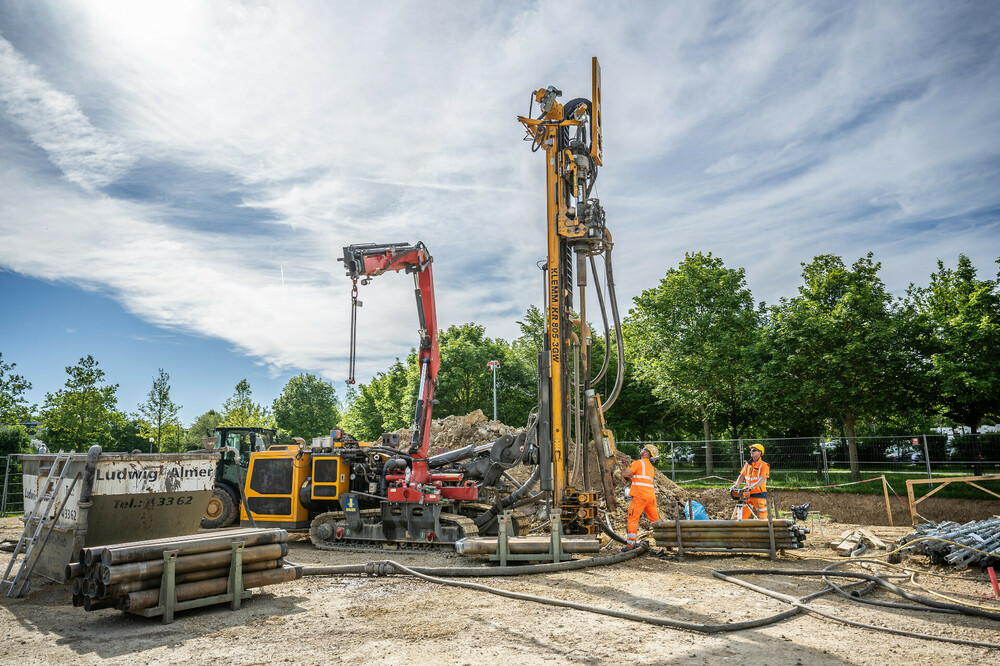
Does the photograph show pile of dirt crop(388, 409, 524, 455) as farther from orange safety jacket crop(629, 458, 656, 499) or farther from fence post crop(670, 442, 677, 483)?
orange safety jacket crop(629, 458, 656, 499)

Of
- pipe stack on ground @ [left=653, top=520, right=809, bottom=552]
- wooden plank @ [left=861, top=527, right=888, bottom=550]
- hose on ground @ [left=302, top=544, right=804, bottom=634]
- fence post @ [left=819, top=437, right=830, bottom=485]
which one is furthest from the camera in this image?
fence post @ [left=819, top=437, right=830, bottom=485]

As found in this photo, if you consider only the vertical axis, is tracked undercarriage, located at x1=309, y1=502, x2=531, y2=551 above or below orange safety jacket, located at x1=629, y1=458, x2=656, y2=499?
below

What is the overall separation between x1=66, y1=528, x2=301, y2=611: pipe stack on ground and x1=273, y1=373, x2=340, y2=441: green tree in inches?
2066

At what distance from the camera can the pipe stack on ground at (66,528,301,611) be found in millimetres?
5965

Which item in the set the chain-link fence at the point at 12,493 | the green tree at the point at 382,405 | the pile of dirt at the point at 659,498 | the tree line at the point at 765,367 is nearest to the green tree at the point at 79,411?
the tree line at the point at 765,367

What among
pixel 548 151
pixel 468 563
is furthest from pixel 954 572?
pixel 548 151

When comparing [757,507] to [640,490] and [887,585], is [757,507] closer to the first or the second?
[640,490]

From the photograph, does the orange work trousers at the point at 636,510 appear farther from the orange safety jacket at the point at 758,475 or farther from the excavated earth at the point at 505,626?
the orange safety jacket at the point at 758,475

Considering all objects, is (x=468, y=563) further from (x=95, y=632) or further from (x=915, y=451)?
(x=915, y=451)

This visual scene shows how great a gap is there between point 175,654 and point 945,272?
28489 millimetres

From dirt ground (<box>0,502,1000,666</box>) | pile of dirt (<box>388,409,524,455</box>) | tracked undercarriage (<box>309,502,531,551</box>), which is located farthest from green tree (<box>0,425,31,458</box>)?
dirt ground (<box>0,502,1000,666</box>)

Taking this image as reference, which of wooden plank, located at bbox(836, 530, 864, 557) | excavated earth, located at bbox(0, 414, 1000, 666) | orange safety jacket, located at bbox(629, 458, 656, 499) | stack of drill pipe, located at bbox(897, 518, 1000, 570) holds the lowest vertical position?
wooden plank, located at bbox(836, 530, 864, 557)

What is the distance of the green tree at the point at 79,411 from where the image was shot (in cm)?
2736

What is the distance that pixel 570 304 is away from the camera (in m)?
11.0
